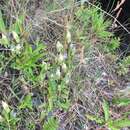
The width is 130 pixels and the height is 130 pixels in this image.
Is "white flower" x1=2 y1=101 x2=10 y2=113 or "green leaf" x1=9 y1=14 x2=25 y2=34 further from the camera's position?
"green leaf" x1=9 y1=14 x2=25 y2=34

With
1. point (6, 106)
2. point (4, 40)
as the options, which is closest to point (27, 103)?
point (6, 106)

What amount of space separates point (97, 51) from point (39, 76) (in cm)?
60

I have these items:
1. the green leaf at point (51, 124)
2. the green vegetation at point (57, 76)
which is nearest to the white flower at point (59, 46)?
the green vegetation at point (57, 76)

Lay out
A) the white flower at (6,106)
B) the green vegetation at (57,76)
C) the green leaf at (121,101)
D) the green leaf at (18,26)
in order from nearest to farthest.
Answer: the white flower at (6,106), the green vegetation at (57,76), the green leaf at (18,26), the green leaf at (121,101)

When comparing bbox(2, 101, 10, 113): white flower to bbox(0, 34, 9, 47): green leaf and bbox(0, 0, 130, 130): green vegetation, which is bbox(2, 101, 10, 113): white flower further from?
bbox(0, 34, 9, 47): green leaf

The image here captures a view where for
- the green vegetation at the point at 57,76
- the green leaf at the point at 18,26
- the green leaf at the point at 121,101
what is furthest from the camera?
the green leaf at the point at 121,101

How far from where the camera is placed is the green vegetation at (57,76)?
2.04 metres

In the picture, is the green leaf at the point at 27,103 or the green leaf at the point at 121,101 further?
the green leaf at the point at 121,101

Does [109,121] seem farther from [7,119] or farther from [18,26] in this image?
[18,26]

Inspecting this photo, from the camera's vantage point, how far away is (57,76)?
2.06 m

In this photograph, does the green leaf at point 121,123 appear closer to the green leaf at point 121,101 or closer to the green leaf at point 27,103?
the green leaf at point 121,101

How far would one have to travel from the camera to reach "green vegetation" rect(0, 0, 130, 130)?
6.68ft

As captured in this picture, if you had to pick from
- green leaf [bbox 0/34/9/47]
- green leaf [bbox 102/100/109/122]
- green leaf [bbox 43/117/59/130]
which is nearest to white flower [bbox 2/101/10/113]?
green leaf [bbox 43/117/59/130]

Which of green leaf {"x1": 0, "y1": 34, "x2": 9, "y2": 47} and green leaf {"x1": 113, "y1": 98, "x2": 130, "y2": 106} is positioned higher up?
green leaf {"x1": 0, "y1": 34, "x2": 9, "y2": 47}
